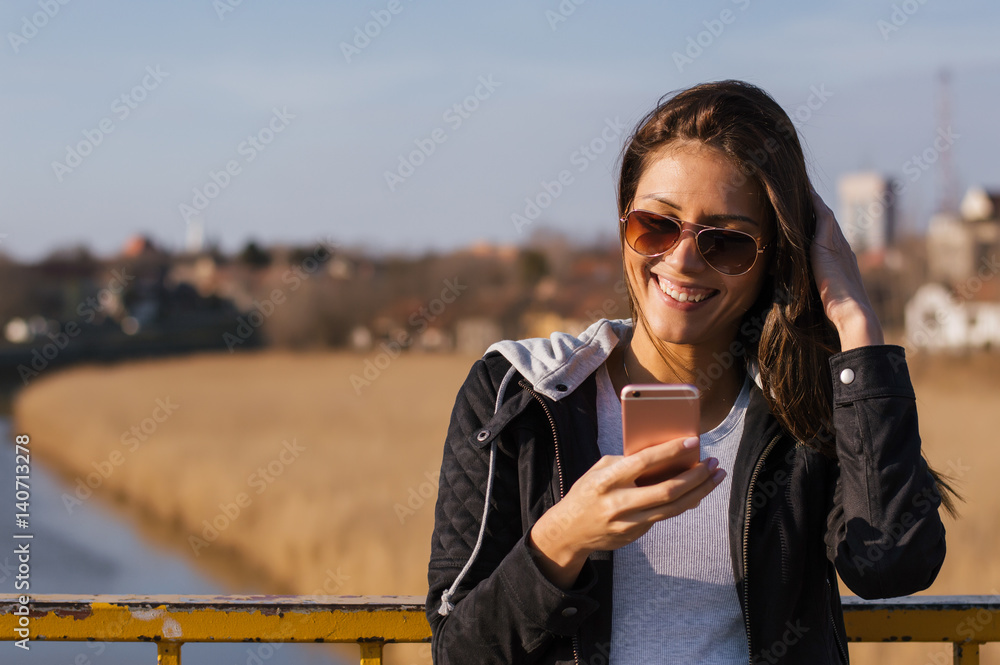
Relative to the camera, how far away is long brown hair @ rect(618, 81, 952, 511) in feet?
5.60

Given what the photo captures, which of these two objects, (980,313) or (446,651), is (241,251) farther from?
(446,651)

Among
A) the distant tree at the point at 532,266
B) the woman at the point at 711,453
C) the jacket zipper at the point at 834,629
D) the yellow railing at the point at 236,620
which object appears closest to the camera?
the woman at the point at 711,453

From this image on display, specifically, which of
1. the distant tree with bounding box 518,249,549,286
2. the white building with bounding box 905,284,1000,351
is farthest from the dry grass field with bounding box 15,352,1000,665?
the distant tree with bounding box 518,249,549,286

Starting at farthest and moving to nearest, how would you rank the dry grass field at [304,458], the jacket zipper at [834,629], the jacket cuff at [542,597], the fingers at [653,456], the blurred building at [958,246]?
1. the blurred building at [958,246]
2. the dry grass field at [304,458]
3. the jacket zipper at [834,629]
4. the jacket cuff at [542,597]
5. the fingers at [653,456]

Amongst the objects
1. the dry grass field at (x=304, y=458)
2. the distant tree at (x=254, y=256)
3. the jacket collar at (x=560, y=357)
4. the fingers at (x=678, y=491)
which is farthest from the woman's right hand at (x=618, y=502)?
the distant tree at (x=254, y=256)

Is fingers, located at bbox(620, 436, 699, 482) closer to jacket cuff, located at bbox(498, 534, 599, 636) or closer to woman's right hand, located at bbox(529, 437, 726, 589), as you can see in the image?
woman's right hand, located at bbox(529, 437, 726, 589)

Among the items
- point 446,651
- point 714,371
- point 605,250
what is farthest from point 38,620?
point 605,250

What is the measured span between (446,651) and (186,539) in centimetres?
1585

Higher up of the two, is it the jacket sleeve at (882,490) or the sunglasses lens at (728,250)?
the sunglasses lens at (728,250)

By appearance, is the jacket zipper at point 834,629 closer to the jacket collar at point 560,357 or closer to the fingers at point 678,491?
the jacket collar at point 560,357

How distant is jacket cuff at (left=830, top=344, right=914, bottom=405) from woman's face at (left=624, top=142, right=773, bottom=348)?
24cm

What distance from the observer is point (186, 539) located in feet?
52.7

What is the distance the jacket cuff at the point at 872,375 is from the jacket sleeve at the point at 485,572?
59 cm

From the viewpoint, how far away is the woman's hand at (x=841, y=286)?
1689 millimetres
